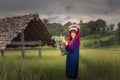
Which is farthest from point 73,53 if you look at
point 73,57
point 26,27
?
point 26,27

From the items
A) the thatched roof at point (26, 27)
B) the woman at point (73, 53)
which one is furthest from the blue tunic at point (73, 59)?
the thatched roof at point (26, 27)

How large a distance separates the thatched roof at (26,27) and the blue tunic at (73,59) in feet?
35.4

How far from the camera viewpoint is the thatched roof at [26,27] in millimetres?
16781

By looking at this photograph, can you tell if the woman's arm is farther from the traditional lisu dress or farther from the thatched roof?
the thatched roof

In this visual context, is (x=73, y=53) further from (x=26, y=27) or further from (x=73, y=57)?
(x=26, y=27)

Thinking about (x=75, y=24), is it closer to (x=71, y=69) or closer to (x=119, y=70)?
(x=71, y=69)

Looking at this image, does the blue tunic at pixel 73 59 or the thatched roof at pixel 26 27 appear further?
the thatched roof at pixel 26 27

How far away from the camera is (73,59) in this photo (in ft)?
17.3

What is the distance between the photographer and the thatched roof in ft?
55.1

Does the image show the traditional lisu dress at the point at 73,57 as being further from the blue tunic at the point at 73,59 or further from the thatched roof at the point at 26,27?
the thatched roof at the point at 26,27

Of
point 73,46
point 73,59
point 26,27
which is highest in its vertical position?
point 26,27

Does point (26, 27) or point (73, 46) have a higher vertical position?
point (26, 27)

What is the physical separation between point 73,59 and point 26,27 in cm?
1392

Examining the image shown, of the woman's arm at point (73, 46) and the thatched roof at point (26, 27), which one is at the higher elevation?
the thatched roof at point (26, 27)
